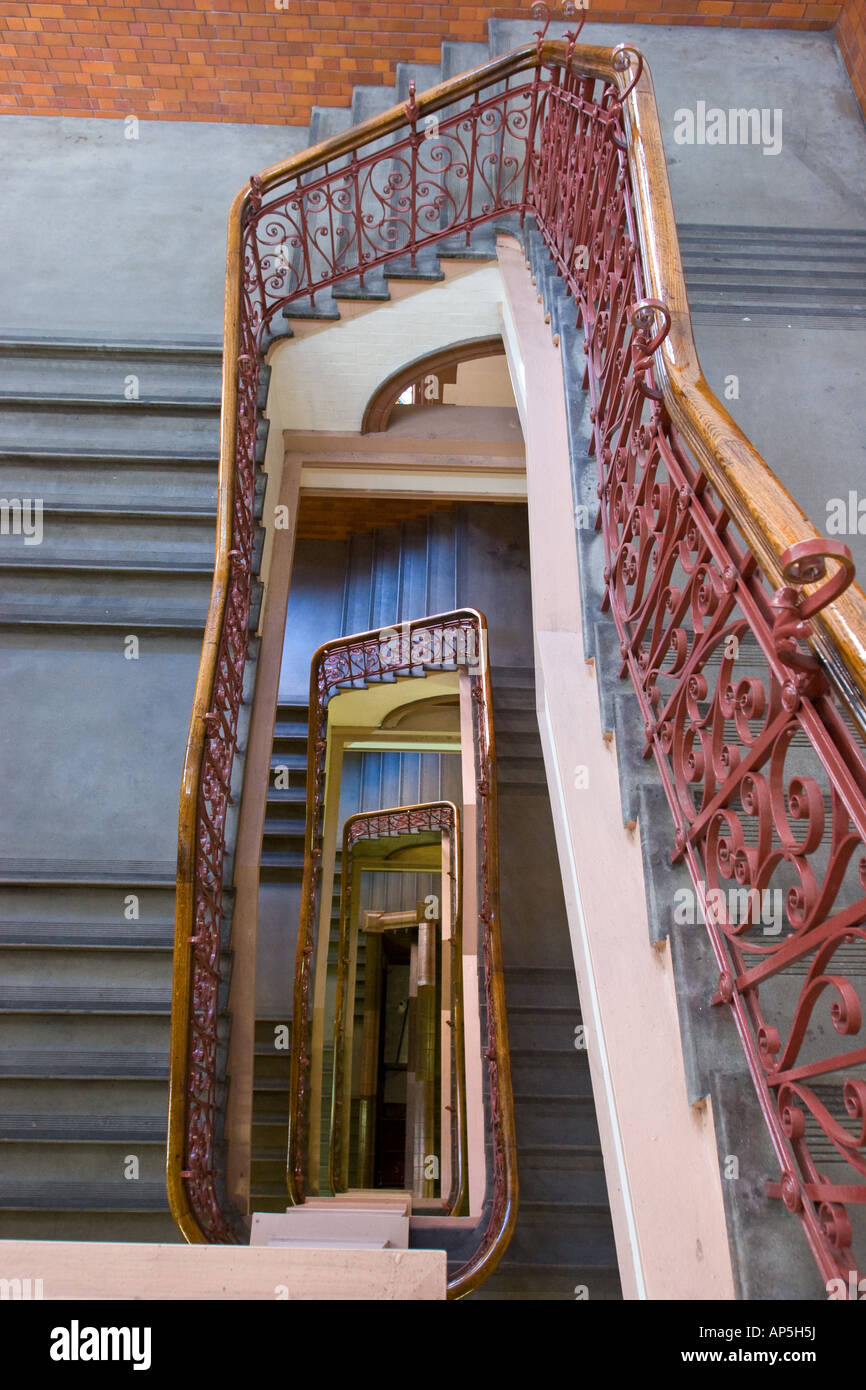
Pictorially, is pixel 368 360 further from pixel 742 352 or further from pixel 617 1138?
pixel 617 1138

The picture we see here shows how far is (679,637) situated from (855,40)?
638 centimetres

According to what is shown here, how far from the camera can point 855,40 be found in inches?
247

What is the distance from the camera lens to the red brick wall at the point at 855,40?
6.11 metres

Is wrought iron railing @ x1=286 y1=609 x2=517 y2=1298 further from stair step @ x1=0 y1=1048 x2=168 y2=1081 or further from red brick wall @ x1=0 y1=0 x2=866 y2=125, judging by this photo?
red brick wall @ x1=0 y1=0 x2=866 y2=125

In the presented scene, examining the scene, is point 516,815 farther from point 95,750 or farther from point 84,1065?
point 84,1065

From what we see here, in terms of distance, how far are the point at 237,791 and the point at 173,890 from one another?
2.49 ft

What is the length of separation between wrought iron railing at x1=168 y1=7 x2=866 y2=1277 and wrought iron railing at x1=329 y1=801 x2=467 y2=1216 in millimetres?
4783

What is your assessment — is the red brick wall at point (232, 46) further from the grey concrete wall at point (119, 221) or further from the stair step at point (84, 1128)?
the stair step at point (84, 1128)

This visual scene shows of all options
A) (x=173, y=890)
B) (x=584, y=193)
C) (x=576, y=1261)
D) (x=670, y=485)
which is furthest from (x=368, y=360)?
(x=576, y=1261)

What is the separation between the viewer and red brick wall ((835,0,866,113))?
20.0ft

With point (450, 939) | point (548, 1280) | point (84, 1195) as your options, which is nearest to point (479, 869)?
point (548, 1280)

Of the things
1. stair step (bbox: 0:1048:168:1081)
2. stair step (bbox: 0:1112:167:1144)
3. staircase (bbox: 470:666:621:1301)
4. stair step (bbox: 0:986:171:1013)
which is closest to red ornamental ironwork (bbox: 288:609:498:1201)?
staircase (bbox: 470:666:621:1301)

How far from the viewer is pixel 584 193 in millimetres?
3619

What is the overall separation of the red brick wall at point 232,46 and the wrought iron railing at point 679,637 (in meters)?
2.59
